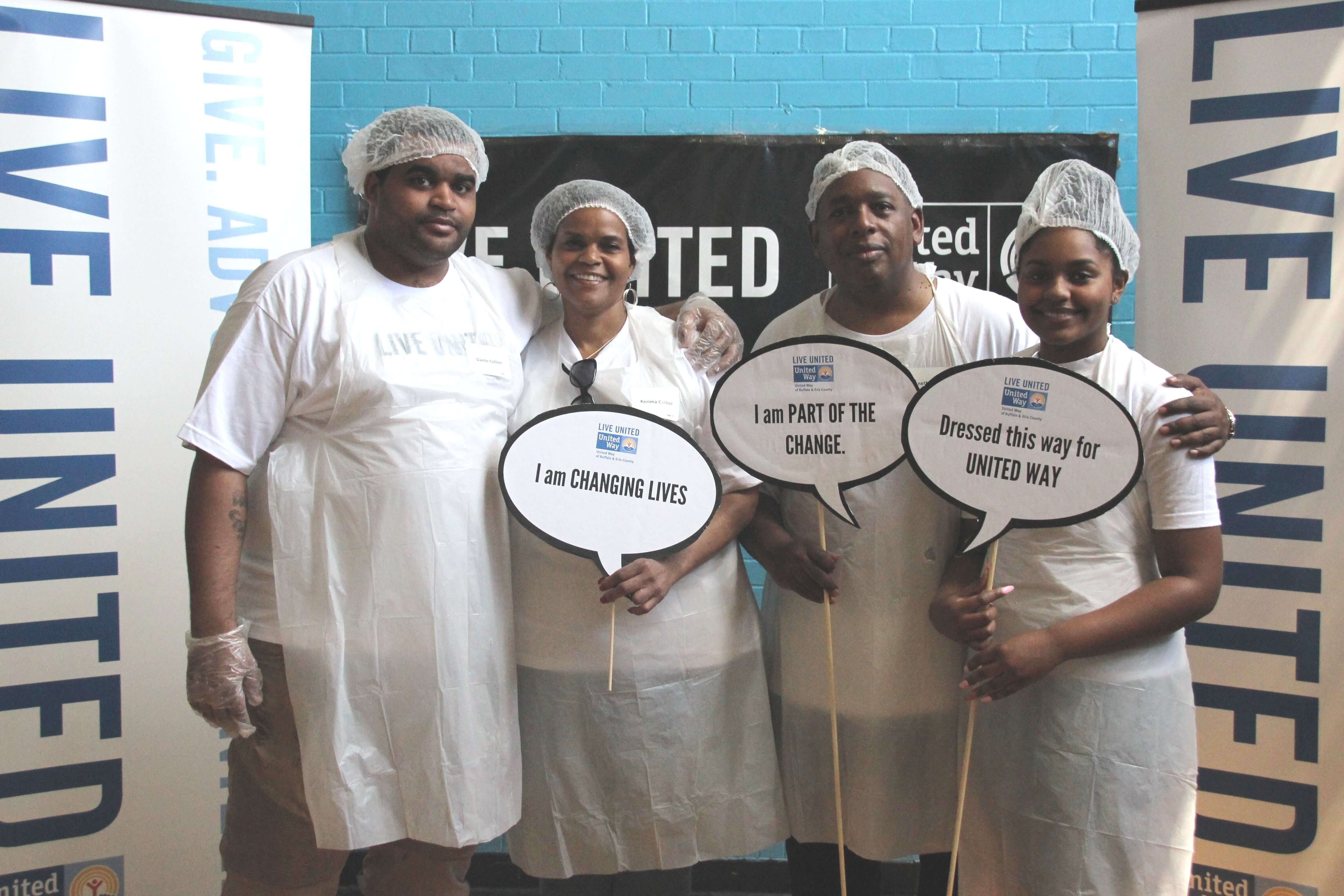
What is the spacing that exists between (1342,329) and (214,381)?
225 cm

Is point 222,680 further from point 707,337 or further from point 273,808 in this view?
point 707,337

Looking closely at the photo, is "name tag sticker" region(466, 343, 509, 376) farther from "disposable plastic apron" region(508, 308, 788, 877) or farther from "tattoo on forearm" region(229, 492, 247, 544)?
"tattoo on forearm" region(229, 492, 247, 544)

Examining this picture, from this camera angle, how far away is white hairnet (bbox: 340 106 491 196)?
1.63 m

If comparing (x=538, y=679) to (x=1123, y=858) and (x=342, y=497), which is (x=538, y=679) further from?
(x=1123, y=858)

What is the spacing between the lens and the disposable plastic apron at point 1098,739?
→ 1.41 m

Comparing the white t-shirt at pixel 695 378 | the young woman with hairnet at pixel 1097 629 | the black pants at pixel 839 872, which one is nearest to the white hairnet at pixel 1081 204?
the young woman with hairnet at pixel 1097 629

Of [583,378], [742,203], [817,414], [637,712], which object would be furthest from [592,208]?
[742,203]

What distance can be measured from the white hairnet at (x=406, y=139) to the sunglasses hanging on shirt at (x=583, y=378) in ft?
1.43

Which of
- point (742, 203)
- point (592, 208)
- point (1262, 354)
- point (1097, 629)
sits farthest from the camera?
point (742, 203)

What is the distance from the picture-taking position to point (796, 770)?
1.75m

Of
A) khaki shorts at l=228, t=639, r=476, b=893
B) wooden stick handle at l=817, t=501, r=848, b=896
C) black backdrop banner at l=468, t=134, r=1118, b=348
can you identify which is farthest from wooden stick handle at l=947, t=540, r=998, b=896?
black backdrop banner at l=468, t=134, r=1118, b=348

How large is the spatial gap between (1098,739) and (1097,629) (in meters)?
0.18

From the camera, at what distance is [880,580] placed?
1.65 m

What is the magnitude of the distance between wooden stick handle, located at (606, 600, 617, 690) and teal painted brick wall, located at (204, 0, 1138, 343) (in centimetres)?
174
